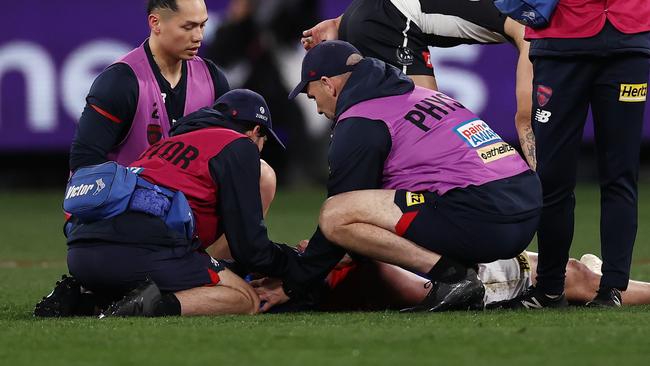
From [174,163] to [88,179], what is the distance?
428 mm

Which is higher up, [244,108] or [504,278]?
[244,108]

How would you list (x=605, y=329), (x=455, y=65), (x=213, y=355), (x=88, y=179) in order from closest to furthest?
(x=213, y=355) < (x=605, y=329) < (x=88, y=179) < (x=455, y=65)

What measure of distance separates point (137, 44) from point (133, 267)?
26.9 feet

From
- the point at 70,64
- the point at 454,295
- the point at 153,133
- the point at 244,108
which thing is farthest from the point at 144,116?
the point at 70,64

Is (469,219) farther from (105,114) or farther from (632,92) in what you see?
(105,114)

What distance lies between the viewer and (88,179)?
5895 mm

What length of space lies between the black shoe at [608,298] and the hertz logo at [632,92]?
2.97ft

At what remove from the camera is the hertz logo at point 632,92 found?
6031 mm

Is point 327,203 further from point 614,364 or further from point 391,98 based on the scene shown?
point 614,364

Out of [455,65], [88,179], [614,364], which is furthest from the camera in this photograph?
[455,65]

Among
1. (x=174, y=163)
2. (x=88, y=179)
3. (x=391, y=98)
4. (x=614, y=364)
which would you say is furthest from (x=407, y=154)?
(x=614, y=364)

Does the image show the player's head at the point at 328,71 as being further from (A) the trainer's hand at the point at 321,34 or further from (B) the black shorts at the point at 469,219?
(A) the trainer's hand at the point at 321,34

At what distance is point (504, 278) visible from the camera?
6.28 m

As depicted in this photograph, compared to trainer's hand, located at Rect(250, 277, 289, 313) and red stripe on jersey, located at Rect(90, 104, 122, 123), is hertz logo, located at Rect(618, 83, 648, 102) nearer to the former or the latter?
trainer's hand, located at Rect(250, 277, 289, 313)
